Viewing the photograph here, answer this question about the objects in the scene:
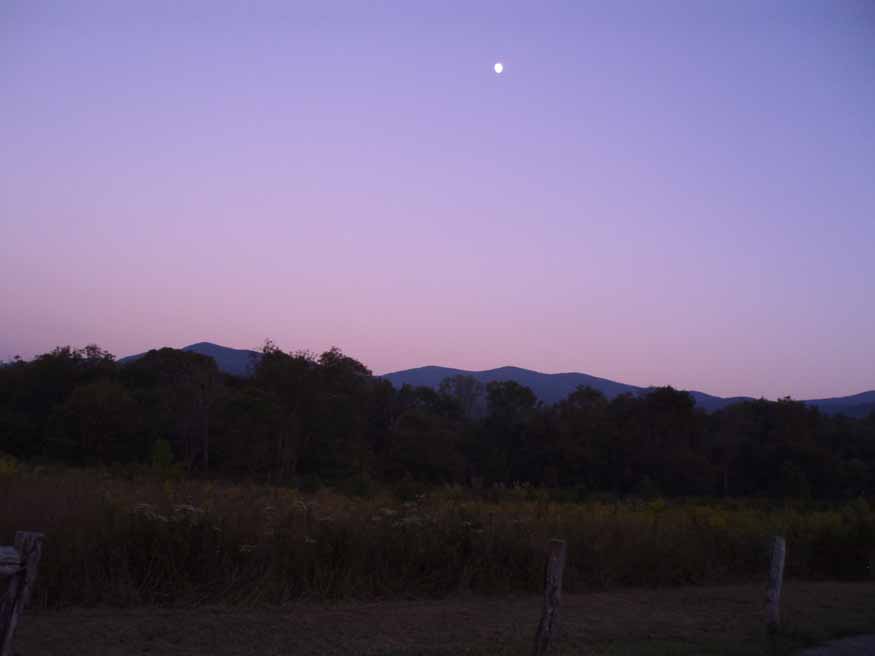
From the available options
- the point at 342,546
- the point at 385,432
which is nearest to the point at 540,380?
the point at 385,432

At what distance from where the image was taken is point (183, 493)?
525 inches

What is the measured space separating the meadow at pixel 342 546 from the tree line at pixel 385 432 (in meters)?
13.6

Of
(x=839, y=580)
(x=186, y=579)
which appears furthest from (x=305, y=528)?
(x=839, y=580)

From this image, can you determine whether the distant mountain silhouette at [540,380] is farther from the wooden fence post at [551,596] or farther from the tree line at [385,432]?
the wooden fence post at [551,596]

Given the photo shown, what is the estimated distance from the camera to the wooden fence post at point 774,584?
997 centimetres

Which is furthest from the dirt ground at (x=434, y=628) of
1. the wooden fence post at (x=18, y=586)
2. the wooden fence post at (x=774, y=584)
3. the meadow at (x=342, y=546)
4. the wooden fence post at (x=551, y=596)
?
the wooden fence post at (x=18, y=586)

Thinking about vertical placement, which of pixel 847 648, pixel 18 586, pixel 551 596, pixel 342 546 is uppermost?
pixel 18 586

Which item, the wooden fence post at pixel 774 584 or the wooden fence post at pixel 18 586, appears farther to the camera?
the wooden fence post at pixel 774 584

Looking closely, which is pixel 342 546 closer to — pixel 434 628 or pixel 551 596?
pixel 434 628

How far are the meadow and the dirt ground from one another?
0.48 metres

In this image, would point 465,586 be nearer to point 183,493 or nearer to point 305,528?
point 305,528

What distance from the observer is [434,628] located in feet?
33.4

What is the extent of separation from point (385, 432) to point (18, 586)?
35936 mm

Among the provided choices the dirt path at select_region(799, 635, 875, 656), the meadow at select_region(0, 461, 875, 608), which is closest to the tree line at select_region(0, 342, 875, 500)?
the meadow at select_region(0, 461, 875, 608)
